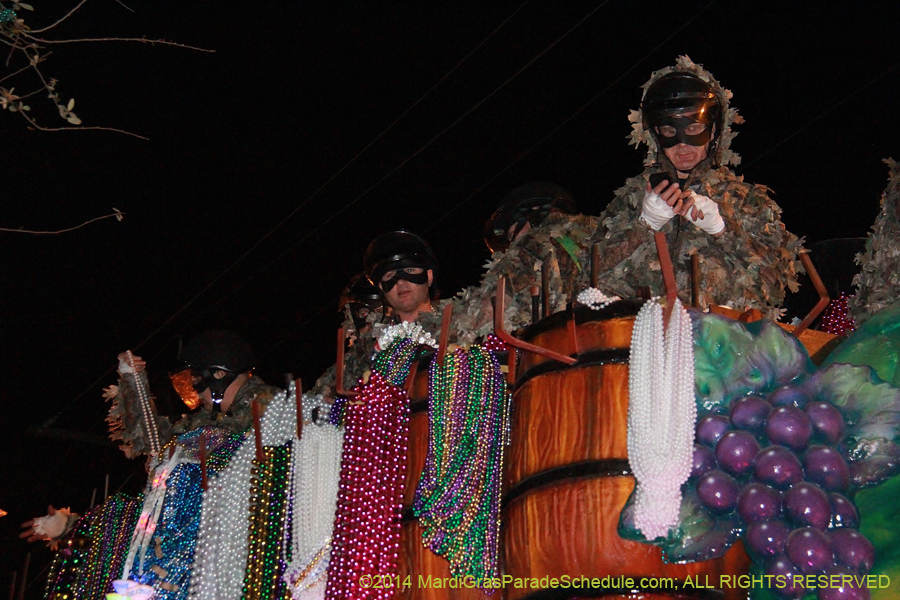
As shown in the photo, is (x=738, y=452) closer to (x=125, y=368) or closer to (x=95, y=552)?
(x=95, y=552)

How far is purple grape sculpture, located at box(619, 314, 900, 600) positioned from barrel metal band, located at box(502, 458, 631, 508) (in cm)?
17

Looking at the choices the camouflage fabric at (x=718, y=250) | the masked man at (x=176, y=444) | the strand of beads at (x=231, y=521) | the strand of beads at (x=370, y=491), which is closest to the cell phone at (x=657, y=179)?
the camouflage fabric at (x=718, y=250)

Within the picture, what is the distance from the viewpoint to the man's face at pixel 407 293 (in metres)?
6.05

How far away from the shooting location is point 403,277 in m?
6.03

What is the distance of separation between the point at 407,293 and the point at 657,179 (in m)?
1.81

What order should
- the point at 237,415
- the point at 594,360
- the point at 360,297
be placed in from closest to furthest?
the point at 594,360 < the point at 237,415 < the point at 360,297

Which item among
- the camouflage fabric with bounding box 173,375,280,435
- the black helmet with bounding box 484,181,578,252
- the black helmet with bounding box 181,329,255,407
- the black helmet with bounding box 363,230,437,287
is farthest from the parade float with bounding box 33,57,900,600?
the black helmet with bounding box 484,181,578,252

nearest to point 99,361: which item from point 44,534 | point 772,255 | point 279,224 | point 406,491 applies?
point 279,224

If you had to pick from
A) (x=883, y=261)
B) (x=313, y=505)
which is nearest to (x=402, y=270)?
(x=313, y=505)

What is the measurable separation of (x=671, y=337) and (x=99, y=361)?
27.9 ft

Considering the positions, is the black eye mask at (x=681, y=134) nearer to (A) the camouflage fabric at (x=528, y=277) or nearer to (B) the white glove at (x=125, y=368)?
(A) the camouflage fabric at (x=528, y=277)

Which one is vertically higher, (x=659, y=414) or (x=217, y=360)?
(x=217, y=360)

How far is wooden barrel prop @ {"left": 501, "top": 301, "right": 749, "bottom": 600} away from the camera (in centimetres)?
378

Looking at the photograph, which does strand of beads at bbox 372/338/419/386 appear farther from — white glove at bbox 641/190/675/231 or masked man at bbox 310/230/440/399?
white glove at bbox 641/190/675/231
